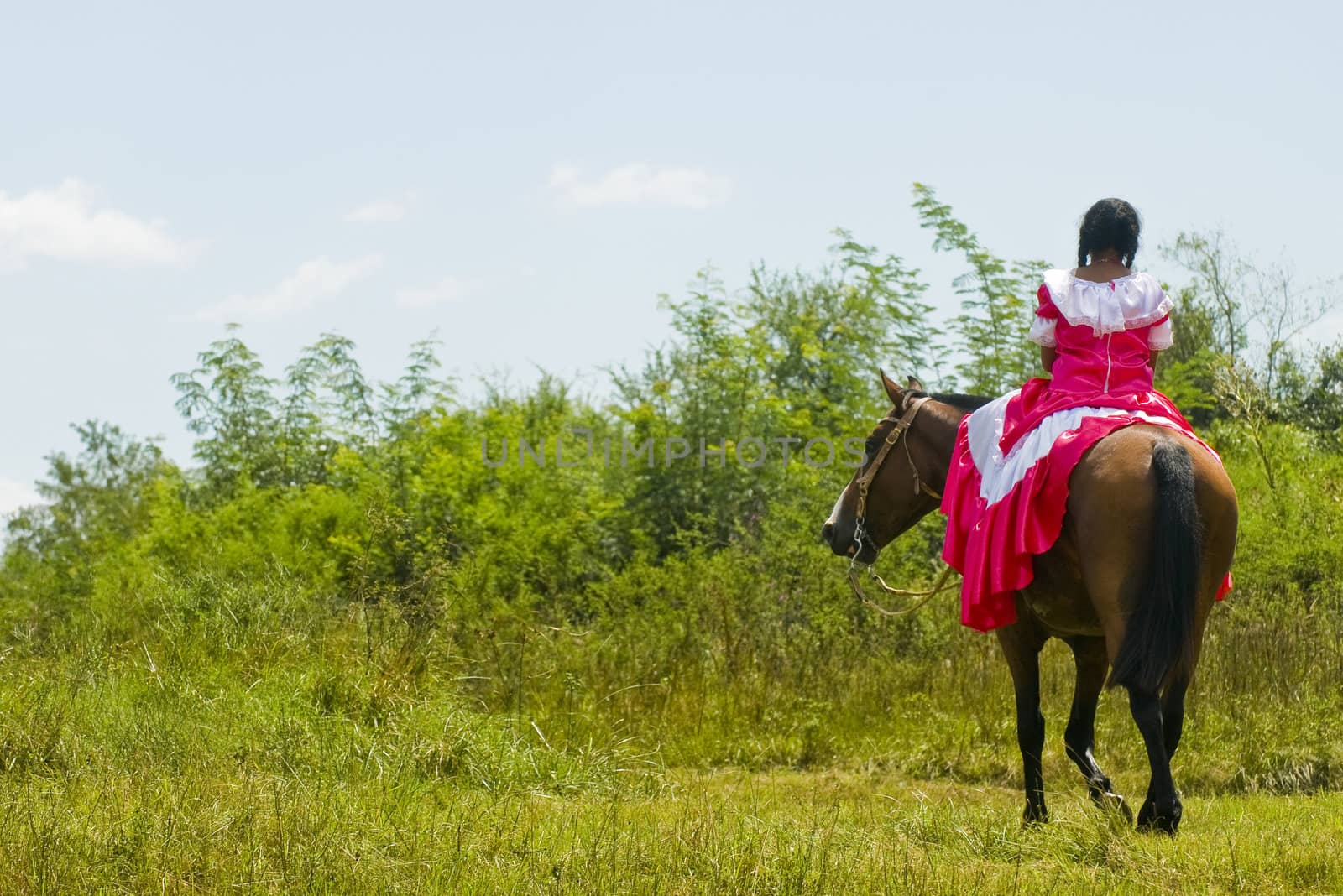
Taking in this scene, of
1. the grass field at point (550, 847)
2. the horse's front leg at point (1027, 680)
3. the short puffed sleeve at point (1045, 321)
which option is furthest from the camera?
the horse's front leg at point (1027, 680)

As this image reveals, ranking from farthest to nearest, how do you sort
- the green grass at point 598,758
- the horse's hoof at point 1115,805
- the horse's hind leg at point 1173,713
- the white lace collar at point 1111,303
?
the white lace collar at point 1111,303, the horse's hind leg at point 1173,713, the horse's hoof at point 1115,805, the green grass at point 598,758

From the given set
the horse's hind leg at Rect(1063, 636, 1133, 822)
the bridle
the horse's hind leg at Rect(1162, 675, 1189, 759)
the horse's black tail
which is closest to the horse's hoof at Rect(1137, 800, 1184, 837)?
the horse's hind leg at Rect(1162, 675, 1189, 759)

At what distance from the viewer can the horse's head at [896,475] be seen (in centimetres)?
659

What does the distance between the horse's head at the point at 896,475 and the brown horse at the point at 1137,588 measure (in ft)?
3.58

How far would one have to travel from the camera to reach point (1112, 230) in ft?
18.7

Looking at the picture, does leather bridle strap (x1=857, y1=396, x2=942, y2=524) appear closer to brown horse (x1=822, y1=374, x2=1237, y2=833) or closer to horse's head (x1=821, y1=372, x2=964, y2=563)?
horse's head (x1=821, y1=372, x2=964, y2=563)

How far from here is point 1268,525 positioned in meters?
10.0

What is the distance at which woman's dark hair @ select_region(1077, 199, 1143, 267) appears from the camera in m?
5.72

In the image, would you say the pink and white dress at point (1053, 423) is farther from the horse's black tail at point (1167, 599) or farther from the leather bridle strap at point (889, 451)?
the leather bridle strap at point (889, 451)

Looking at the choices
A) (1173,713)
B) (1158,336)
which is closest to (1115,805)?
(1173,713)

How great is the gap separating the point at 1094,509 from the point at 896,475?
191cm

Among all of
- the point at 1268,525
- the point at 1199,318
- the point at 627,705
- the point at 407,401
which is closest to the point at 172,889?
the point at 627,705

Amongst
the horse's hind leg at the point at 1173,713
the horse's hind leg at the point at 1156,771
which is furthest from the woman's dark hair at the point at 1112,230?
the horse's hind leg at the point at 1156,771

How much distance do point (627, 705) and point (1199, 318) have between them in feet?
71.3
